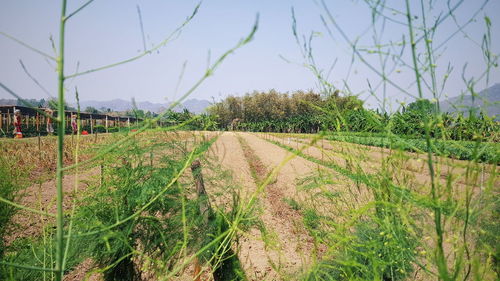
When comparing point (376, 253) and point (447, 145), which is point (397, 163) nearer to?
point (447, 145)

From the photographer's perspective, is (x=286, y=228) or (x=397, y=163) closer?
(x=397, y=163)

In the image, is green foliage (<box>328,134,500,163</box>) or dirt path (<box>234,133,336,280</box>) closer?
green foliage (<box>328,134,500,163</box>)

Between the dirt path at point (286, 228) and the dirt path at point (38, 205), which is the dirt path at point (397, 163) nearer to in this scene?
the dirt path at point (286, 228)

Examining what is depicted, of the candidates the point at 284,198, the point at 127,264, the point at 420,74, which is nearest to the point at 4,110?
the point at 284,198

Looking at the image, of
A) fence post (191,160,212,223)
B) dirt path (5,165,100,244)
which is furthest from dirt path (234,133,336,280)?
dirt path (5,165,100,244)

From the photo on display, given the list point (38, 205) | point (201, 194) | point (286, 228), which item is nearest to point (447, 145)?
point (201, 194)

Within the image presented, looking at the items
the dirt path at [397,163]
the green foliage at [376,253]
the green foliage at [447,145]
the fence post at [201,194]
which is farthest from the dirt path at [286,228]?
the green foliage at [447,145]

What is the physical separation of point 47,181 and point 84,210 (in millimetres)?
8682

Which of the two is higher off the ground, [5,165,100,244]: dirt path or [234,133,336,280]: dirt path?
[5,165,100,244]: dirt path

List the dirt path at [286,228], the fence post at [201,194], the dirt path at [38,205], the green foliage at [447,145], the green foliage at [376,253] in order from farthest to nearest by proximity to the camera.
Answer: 1. the dirt path at [286,228]
2. the dirt path at [38,205]
3. the fence post at [201,194]
4. the green foliage at [376,253]
5. the green foliage at [447,145]

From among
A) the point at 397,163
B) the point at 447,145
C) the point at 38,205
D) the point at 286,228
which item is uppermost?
the point at 447,145

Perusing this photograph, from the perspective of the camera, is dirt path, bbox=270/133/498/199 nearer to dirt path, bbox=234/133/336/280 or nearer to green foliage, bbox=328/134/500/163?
green foliage, bbox=328/134/500/163

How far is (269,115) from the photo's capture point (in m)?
79.9

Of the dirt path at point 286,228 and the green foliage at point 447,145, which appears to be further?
the dirt path at point 286,228
